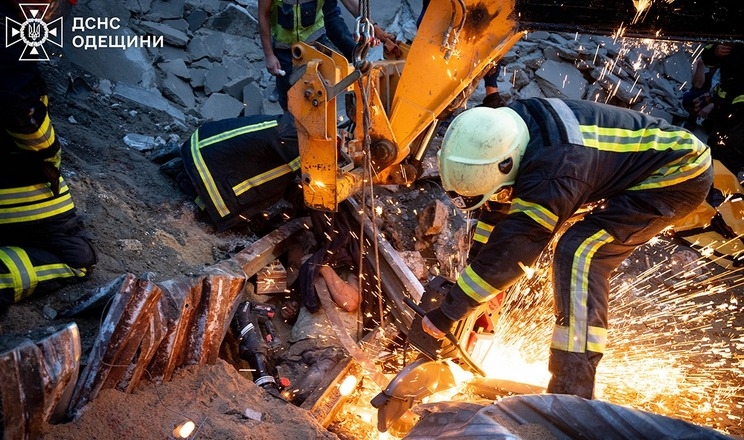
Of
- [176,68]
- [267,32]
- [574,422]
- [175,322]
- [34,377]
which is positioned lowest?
[175,322]

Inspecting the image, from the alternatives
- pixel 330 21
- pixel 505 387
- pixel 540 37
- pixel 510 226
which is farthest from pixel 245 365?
pixel 540 37

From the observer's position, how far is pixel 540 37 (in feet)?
28.9

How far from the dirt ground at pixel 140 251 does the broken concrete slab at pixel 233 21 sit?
6.20ft

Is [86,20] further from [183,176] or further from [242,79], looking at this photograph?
[183,176]

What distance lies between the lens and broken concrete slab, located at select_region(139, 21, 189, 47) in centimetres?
670

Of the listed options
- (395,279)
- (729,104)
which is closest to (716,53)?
(729,104)

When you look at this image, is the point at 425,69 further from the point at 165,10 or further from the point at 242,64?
the point at 165,10

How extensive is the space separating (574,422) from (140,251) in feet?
9.55

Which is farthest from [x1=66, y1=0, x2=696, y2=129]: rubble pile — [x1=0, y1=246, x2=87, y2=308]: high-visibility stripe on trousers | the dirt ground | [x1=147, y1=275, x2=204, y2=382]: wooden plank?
[x1=147, y1=275, x2=204, y2=382]: wooden plank

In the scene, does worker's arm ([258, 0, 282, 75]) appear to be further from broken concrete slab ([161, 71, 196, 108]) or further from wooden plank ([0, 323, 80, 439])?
wooden plank ([0, 323, 80, 439])

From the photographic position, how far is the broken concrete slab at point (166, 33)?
6699mm

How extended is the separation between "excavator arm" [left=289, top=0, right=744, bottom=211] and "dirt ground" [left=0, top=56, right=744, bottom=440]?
114 cm

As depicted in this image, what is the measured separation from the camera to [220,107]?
643cm

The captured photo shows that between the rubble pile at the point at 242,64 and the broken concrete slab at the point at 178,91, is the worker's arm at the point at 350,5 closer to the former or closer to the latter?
the rubble pile at the point at 242,64
